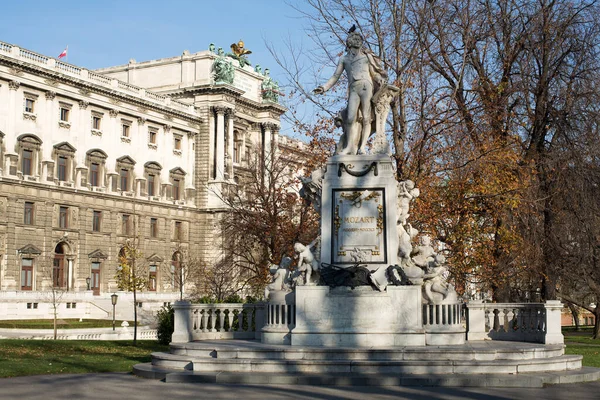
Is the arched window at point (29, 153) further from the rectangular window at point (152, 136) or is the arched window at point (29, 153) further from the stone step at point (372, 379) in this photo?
the stone step at point (372, 379)

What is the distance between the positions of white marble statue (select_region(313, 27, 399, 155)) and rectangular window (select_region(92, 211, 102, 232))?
182 ft

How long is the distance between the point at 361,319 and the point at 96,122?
196 feet

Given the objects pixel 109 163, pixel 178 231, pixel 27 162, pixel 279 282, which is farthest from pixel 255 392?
pixel 178 231

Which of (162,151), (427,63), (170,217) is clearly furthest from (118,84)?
(427,63)

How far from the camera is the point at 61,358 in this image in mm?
21156

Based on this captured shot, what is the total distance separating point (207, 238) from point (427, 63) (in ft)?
188

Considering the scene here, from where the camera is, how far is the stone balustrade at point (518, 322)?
18078 millimetres

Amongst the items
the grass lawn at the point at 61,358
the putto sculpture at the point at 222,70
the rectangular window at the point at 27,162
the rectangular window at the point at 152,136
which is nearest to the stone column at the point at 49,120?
the rectangular window at the point at 27,162

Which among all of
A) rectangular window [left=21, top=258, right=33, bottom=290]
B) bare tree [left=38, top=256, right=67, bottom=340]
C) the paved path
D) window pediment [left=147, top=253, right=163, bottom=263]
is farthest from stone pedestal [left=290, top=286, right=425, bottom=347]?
window pediment [left=147, top=253, right=163, bottom=263]

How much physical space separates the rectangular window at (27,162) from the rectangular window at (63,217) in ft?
14.9

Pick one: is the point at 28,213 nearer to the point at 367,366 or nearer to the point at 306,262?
the point at 306,262

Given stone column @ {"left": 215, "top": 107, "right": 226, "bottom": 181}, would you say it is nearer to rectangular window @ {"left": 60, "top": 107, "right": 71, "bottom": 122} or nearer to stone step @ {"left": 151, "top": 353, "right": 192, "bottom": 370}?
rectangular window @ {"left": 60, "top": 107, "right": 71, "bottom": 122}

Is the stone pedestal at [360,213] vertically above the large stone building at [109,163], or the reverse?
the large stone building at [109,163]

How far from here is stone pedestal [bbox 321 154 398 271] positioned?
1667cm
